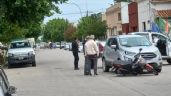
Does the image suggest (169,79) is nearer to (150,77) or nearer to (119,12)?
(150,77)

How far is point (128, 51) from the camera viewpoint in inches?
955

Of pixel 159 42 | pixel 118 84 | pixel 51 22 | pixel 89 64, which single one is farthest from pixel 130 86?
pixel 51 22

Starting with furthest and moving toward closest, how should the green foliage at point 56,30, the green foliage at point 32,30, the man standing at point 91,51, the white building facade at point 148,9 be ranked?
the green foliage at point 56,30
the white building facade at point 148,9
the green foliage at point 32,30
the man standing at point 91,51

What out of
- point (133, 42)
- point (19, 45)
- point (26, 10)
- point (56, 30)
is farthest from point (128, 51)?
point (56, 30)

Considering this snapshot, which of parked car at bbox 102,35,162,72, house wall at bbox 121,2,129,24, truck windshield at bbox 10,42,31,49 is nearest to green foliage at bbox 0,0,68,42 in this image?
truck windshield at bbox 10,42,31,49

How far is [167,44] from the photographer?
30.8 meters

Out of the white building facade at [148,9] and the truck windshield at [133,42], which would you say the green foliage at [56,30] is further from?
the truck windshield at [133,42]

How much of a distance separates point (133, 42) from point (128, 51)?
1285 mm

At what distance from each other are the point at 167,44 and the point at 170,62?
1.27 meters

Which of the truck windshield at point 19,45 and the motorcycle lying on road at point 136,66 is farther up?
the truck windshield at point 19,45

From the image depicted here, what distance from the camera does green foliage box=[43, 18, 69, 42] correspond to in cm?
17812

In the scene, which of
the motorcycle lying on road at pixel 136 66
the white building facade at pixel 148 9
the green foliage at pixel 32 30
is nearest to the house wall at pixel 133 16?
the white building facade at pixel 148 9

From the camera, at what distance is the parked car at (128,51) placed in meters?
24.0

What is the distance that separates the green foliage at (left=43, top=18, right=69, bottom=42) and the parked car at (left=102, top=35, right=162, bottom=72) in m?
148
